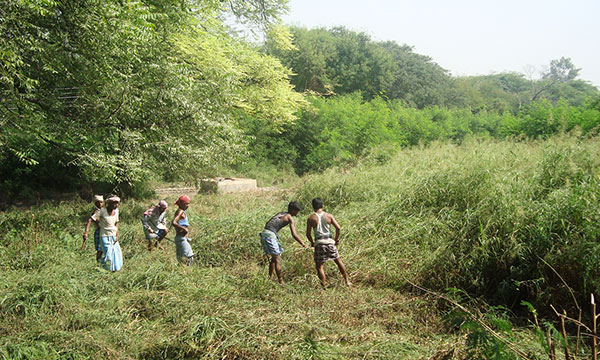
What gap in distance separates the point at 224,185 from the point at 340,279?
9.54 m

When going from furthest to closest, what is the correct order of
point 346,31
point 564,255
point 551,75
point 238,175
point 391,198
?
point 551,75 < point 346,31 < point 238,175 < point 391,198 < point 564,255

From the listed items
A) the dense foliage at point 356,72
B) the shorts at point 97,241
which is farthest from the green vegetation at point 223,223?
the dense foliage at point 356,72

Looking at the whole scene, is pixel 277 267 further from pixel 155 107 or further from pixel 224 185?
pixel 224 185

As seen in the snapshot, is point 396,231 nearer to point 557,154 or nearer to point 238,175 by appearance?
point 557,154

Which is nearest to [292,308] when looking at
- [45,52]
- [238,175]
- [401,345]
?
[401,345]

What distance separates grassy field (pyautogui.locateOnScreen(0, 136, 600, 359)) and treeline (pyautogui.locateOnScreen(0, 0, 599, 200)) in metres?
1.96

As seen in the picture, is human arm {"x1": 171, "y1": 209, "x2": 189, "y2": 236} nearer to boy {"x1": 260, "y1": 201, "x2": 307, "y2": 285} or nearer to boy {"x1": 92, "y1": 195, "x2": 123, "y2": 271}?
boy {"x1": 92, "y1": 195, "x2": 123, "y2": 271}

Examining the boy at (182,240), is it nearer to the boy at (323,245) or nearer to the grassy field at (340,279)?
the grassy field at (340,279)

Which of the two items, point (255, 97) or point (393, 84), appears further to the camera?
point (393, 84)

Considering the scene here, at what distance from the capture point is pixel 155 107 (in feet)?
34.4

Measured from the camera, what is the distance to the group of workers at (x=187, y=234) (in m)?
6.61

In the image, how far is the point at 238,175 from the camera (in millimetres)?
20312

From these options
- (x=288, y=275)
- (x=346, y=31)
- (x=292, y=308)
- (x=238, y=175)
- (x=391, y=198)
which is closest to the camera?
(x=292, y=308)

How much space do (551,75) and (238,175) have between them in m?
55.5
